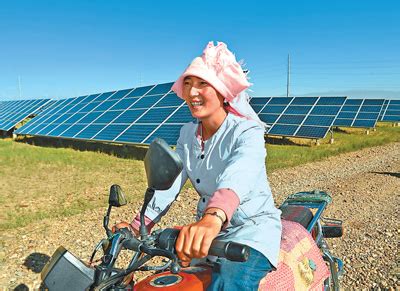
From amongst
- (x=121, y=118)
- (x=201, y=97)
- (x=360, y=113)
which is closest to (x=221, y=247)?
(x=201, y=97)

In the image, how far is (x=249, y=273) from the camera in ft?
5.86

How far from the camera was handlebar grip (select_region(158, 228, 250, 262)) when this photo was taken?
1.25 metres

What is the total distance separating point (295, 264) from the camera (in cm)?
219

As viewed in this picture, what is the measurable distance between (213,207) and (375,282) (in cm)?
307

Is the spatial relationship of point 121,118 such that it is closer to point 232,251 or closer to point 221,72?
point 221,72

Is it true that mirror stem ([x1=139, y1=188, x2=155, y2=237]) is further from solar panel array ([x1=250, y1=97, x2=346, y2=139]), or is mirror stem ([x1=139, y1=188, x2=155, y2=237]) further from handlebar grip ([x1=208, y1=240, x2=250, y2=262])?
solar panel array ([x1=250, y1=97, x2=346, y2=139])

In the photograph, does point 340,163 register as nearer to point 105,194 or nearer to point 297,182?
point 297,182

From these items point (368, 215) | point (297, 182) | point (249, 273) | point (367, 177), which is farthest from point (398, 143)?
point (249, 273)

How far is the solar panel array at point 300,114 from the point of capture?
50.9 feet

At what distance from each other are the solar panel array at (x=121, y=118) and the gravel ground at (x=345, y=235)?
429 cm

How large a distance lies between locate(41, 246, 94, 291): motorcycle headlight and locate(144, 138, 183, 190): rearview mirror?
0.36 meters

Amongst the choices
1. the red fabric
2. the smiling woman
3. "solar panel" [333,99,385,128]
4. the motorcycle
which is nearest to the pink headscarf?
the smiling woman

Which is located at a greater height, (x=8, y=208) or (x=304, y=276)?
(x=304, y=276)

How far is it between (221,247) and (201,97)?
3.08ft
